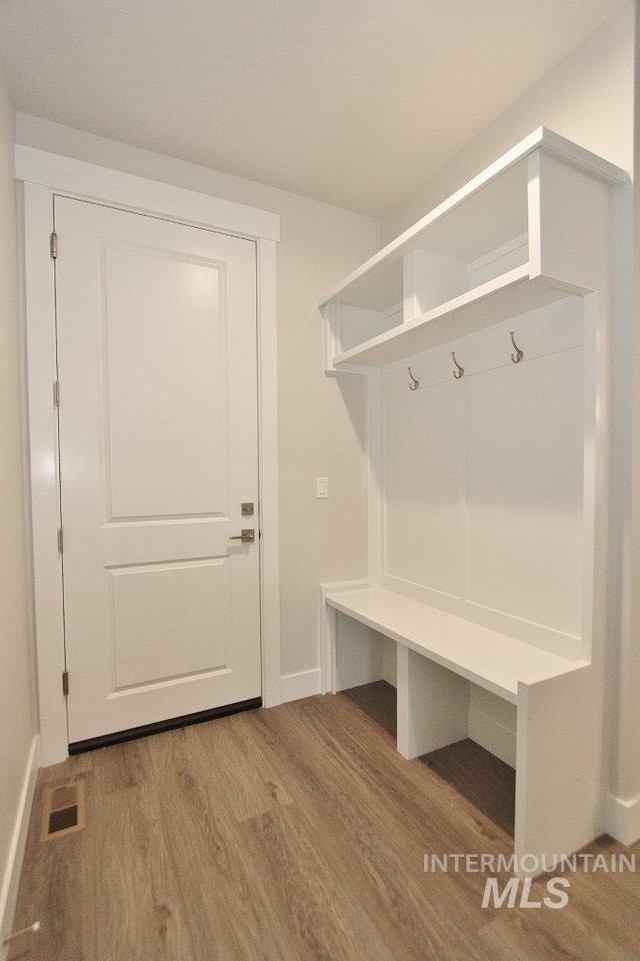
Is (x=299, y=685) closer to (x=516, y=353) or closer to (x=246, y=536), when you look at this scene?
(x=246, y=536)

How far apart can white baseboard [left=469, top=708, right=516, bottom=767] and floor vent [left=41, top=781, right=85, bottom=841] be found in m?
1.59

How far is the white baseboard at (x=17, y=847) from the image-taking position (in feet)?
3.83

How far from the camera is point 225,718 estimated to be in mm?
2213

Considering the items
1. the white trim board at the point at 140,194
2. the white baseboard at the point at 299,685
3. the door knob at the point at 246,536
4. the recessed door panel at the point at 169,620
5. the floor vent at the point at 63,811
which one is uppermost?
the white trim board at the point at 140,194

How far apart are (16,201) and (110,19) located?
2.43 ft

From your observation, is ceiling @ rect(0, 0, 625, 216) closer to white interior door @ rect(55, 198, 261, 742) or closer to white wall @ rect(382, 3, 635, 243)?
white wall @ rect(382, 3, 635, 243)

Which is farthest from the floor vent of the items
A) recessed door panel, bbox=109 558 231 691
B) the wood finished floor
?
recessed door panel, bbox=109 558 231 691

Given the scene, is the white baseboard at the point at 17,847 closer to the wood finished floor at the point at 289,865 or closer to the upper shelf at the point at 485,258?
the wood finished floor at the point at 289,865

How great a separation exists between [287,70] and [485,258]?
1.02 metres

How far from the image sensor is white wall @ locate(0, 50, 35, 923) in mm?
1344

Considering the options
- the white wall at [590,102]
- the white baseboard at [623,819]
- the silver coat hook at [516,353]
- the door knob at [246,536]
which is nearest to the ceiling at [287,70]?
the white wall at [590,102]

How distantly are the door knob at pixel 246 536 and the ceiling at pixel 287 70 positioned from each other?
176 cm

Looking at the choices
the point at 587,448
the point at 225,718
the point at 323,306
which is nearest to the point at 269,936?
the point at 225,718

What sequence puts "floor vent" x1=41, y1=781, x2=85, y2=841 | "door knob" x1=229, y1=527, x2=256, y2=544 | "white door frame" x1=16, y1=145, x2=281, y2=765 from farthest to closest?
"door knob" x1=229, y1=527, x2=256, y2=544, "white door frame" x1=16, y1=145, x2=281, y2=765, "floor vent" x1=41, y1=781, x2=85, y2=841
